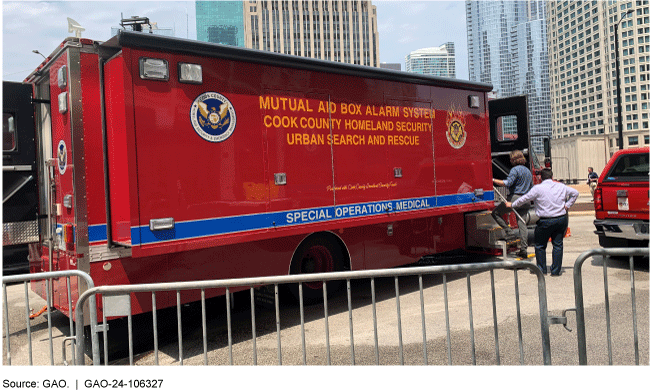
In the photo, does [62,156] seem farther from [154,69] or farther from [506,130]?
[506,130]

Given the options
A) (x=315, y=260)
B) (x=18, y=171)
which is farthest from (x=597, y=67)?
(x=18, y=171)

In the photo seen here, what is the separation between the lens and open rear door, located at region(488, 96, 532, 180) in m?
9.98

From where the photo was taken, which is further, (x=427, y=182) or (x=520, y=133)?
(x=520, y=133)

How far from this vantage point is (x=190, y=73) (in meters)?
5.21

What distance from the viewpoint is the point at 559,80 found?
162 m

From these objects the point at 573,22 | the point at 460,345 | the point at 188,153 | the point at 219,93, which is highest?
the point at 573,22

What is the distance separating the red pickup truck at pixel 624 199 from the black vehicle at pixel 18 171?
8.20 m

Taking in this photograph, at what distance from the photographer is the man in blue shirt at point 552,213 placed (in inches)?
302

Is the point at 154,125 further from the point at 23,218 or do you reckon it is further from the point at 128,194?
the point at 23,218

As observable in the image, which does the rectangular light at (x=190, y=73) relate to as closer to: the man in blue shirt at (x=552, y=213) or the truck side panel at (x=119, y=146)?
the truck side panel at (x=119, y=146)

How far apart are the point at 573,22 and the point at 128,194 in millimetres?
158875

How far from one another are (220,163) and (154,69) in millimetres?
1125
